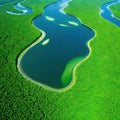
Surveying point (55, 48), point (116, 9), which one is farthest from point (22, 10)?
point (116, 9)

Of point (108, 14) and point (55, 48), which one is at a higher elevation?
point (55, 48)

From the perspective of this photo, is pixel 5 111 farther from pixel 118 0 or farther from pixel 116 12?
pixel 118 0

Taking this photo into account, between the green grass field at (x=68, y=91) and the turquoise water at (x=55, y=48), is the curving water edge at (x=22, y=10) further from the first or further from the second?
the green grass field at (x=68, y=91)

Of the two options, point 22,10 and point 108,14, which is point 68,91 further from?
point 108,14

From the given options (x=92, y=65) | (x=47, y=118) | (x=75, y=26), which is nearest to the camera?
(x=47, y=118)

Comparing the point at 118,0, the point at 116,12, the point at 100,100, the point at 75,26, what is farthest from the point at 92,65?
the point at 118,0

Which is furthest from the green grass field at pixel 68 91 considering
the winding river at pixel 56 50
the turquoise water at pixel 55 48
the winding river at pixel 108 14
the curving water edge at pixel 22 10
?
the curving water edge at pixel 22 10

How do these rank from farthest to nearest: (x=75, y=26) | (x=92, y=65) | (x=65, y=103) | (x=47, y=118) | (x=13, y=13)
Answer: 1. (x=13, y=13)
2. (x=75, y=26)
3. (x=92, y=65)
4. (x=65, y=103)
5. (x=47, y=118)
